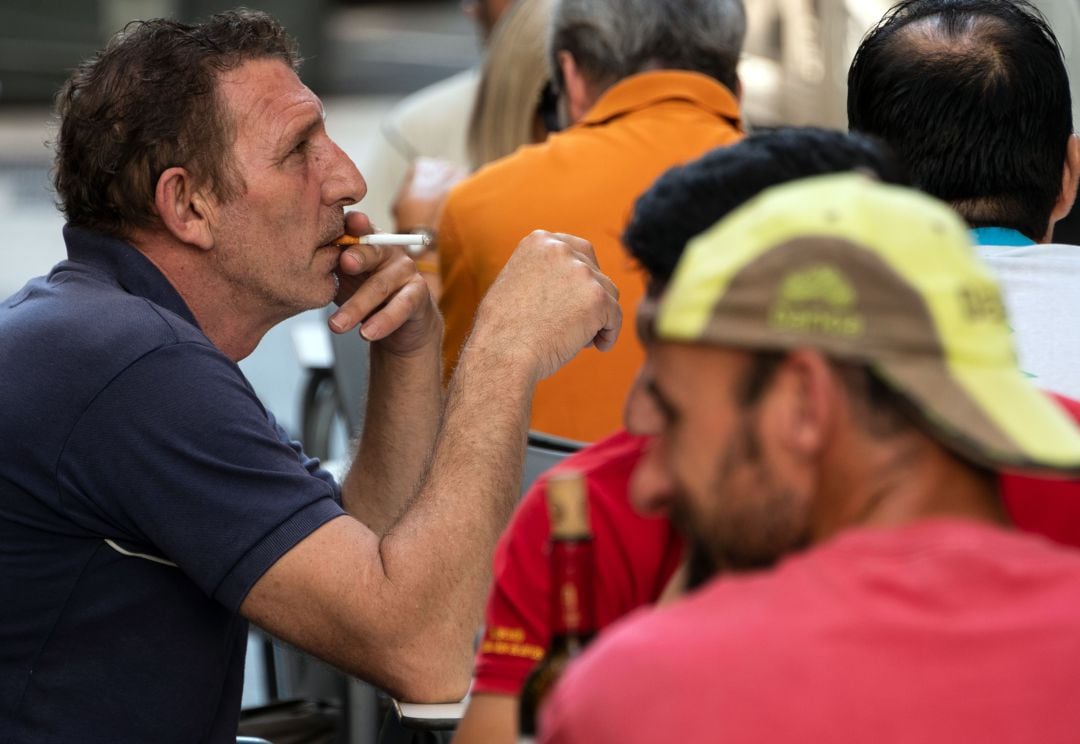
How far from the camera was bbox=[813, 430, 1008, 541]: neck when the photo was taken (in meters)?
1.15

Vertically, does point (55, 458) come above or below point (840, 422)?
below

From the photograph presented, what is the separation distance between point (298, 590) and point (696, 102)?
1.60m

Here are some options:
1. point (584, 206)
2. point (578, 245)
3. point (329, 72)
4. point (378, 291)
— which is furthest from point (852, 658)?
point (329, 72)

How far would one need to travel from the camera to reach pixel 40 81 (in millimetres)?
11812

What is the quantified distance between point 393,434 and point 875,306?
152cm

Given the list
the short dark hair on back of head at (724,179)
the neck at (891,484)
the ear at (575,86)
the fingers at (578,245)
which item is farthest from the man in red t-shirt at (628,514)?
the ear at (575,86)

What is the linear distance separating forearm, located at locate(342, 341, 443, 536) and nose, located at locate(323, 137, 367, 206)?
31 centimetres

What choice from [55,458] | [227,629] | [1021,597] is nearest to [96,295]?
[55,458]

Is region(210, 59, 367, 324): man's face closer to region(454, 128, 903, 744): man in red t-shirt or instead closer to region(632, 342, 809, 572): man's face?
region(454, 128, 903, 744): man in red t-shirt

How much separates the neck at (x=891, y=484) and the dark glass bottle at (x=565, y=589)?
185 mm

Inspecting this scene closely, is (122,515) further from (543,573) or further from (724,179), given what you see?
(724,179)

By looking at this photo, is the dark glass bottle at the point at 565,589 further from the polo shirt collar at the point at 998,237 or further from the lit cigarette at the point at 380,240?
the lit cigarette at the point at 380,240

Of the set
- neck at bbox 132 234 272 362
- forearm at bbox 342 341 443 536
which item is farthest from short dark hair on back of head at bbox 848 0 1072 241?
neck at bbox 132 234 272 362

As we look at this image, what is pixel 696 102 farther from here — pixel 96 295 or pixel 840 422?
pixel 840 422
